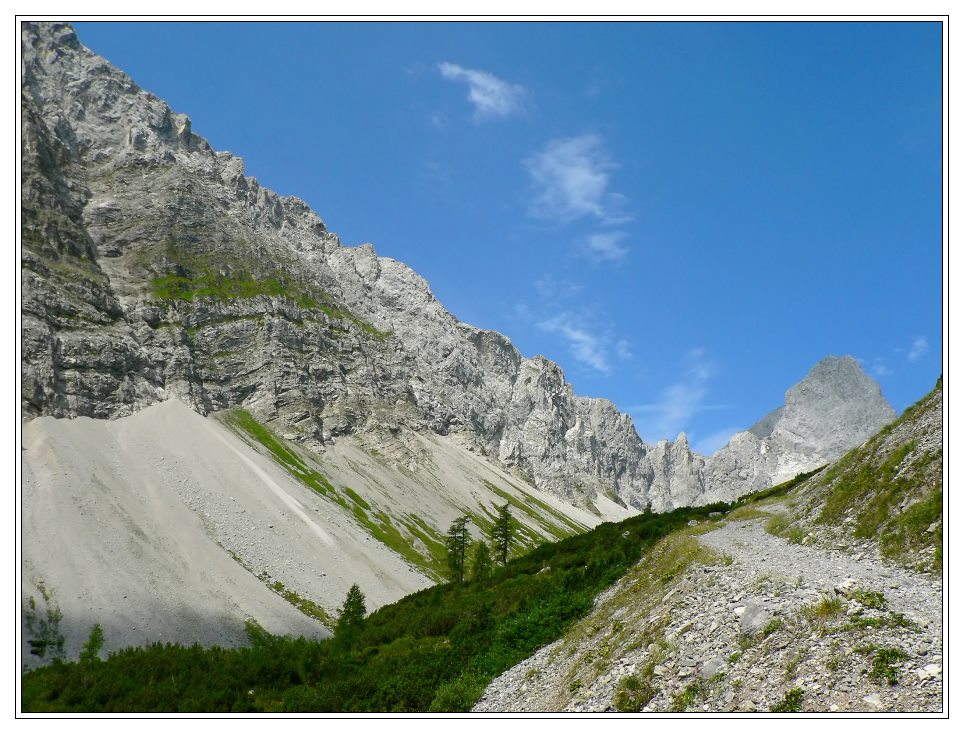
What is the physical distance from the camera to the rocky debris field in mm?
12953

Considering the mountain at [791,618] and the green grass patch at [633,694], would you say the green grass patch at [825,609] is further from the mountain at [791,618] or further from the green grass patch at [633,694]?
the green grass patch at [633,694]

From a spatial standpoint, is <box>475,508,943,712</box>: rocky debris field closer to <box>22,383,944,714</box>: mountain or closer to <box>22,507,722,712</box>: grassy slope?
<box>22,383,944,714</box>: mountain

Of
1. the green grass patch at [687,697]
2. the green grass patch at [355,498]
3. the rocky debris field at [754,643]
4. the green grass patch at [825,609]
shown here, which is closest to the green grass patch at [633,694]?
the rocky debris field at [754,643]

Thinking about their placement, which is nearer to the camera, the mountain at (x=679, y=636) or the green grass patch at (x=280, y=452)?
the mountain at (x=679, y=636)

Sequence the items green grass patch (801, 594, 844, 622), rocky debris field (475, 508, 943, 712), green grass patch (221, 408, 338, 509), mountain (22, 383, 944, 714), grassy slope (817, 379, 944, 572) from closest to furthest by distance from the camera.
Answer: rocky debris field (475, 508, 943, 712) < mountain (22, 383, 944, 714) < green grass patch (801, 594, 844, 622) < grassy slope (817, 379, 944, 572) < green grass patch (221, 408, 338, 509)

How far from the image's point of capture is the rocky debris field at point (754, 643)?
13.0 meters

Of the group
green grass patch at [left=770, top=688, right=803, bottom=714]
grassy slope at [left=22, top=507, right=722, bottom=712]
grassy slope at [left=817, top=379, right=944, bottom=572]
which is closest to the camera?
green grass patch at [left=770, top=688, right=803, bottom=714]

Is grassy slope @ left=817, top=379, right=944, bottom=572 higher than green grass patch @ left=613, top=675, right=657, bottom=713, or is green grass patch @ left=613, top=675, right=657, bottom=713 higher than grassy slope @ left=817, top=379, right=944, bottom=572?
grassy slope @ left=817, top=379, right=944, bottom=572

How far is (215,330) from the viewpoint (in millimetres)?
189875

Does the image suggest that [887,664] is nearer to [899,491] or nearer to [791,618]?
[791,618]

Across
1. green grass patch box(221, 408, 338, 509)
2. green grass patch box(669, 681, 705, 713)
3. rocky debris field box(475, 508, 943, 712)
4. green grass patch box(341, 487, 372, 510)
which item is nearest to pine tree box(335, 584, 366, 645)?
rocky debris field box(475, 508, 943, 712)

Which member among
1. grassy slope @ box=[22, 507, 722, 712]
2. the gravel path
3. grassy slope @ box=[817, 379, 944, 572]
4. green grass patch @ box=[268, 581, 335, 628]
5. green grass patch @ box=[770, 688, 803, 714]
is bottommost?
green grass patch @ box=[268, 581, 335, 628]

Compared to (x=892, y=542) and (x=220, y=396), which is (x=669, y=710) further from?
(x=220, y=396)
